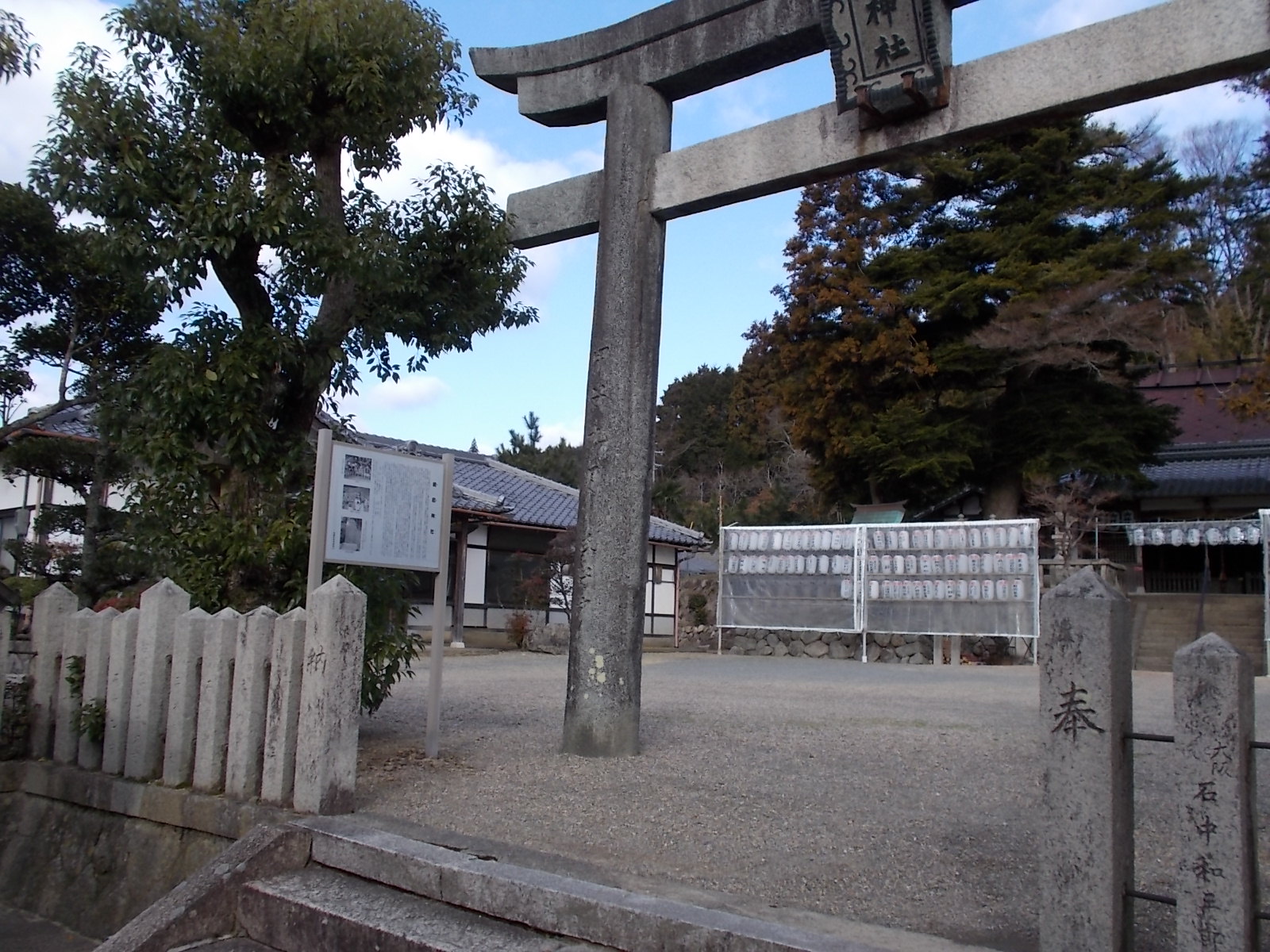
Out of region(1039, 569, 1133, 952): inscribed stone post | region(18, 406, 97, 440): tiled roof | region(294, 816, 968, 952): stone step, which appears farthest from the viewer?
region(18, 406, 97, 440): tiled roof

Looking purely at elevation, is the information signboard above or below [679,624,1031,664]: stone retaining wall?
above

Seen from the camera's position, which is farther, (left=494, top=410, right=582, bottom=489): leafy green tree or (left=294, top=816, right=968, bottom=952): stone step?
(left=494, top=410, right=582, bottom=489): leafy green tree

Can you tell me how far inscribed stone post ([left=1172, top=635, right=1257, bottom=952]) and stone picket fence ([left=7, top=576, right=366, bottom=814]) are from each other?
324 centimetres

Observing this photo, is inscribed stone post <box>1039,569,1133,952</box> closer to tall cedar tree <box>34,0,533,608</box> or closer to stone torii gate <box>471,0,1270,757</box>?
stone torii gate <box>471,0,1270,757</box>

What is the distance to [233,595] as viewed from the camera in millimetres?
5742

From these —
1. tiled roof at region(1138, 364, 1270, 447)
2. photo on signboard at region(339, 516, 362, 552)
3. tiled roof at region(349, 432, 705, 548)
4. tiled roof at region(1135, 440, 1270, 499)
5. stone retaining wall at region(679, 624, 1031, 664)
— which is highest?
tiled roof at region(1138, 364, 1270, 447)

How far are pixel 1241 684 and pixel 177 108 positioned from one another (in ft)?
19.6

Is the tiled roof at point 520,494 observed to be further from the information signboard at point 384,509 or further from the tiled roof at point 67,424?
the information signboard at point 384,509

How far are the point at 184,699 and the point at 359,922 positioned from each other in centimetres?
206

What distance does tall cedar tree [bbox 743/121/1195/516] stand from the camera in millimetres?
→ 19594

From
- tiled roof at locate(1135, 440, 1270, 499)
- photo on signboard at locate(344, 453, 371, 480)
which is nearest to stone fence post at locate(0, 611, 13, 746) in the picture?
photo on signboard at locate(344, 453, 371, 480)

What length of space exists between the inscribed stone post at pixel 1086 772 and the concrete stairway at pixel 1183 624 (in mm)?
14615

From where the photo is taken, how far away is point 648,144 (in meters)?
6.01

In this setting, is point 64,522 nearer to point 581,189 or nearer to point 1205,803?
point 581,189
